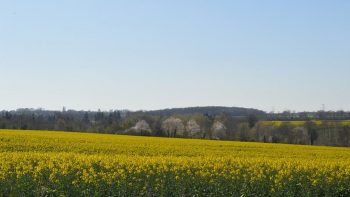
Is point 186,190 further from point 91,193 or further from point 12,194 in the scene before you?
point 12,194

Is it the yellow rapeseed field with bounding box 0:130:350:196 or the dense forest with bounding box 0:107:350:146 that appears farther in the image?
the dense forest with bounding box 0:107:350:146

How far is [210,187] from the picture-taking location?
17.8 metres

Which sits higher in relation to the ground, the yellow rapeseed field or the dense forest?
the dense forest

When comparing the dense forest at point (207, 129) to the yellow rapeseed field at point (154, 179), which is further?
the dense forest at point (207, 129)

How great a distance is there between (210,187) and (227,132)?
76693 mm

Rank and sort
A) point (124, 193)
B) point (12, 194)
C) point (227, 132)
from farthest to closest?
1. point (227, 132)
2. point (124, 193)
3. point (12, 194)

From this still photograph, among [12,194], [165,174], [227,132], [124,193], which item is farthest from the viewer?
[227,132]

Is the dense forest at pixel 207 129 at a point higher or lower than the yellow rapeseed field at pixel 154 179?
higher

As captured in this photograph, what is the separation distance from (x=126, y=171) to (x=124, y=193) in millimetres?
2958

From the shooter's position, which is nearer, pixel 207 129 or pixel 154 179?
pixel 154 179

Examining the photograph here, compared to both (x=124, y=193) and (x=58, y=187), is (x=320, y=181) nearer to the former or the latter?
(x=124, y=193)

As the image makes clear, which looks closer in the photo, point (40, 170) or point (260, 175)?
point (40, 170)

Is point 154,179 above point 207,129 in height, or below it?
below

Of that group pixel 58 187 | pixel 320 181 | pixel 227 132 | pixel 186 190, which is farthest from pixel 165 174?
pixel 227 132
